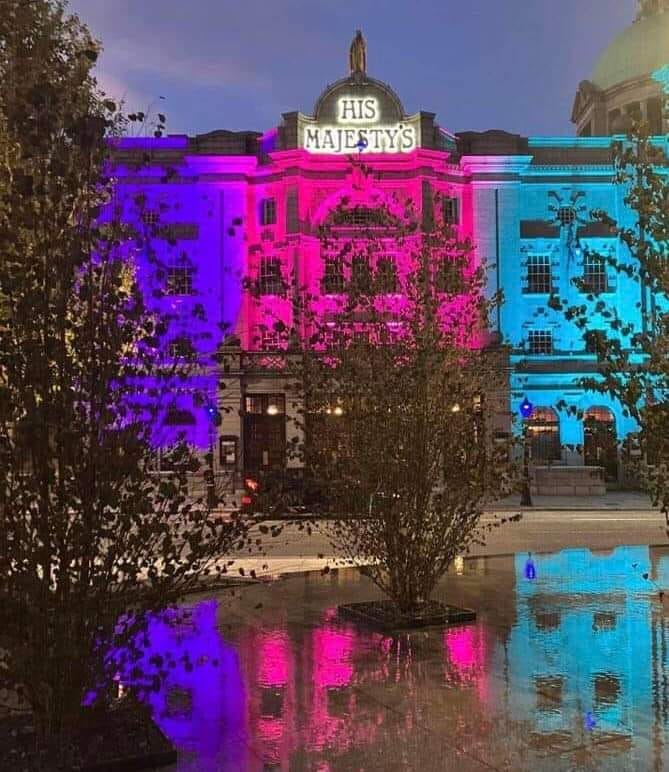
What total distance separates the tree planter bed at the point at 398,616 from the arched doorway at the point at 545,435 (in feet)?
100

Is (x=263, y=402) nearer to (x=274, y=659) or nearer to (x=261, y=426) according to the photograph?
(x=261, y=426)

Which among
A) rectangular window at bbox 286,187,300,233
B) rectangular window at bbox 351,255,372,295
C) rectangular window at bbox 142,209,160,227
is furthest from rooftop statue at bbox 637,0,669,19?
rectangular window at bbox 142,209,160,227

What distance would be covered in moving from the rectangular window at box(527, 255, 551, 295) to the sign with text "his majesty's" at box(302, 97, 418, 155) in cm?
841

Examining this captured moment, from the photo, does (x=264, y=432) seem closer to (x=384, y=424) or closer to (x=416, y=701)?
(x=384, y=424)

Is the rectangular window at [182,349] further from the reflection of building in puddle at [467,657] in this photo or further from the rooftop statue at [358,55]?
the rooftop statue at [358,55]

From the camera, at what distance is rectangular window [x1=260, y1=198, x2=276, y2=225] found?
42625 mm

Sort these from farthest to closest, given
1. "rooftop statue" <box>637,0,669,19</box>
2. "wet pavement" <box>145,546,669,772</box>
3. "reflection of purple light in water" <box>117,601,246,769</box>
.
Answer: "rooftop statue" <box>637,0,669,19</box>
"reflection of purple light in water" <box>117,601,246,769</box>
"wet pavement" <box>145,546,669,772</box>

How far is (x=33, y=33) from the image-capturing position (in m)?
8.38

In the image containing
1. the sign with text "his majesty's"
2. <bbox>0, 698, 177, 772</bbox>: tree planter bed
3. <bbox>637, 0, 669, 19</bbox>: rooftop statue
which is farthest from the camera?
<bbox>637, 0, 669, 19</bbox>: rooftop statue

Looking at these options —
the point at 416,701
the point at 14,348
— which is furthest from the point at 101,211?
the point at 416,701

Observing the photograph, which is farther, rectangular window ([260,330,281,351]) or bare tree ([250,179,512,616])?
bare tree ([250,179,512,616])

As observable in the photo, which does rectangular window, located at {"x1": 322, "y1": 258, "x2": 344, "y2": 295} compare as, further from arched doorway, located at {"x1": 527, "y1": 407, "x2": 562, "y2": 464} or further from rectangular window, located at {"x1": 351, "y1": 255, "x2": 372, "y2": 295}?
arched doorway, located at {"x1": 527, "y1": 407, "x2": 562, "y2": 464}

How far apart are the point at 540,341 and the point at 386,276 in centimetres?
3265

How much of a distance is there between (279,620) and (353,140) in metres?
34.3
